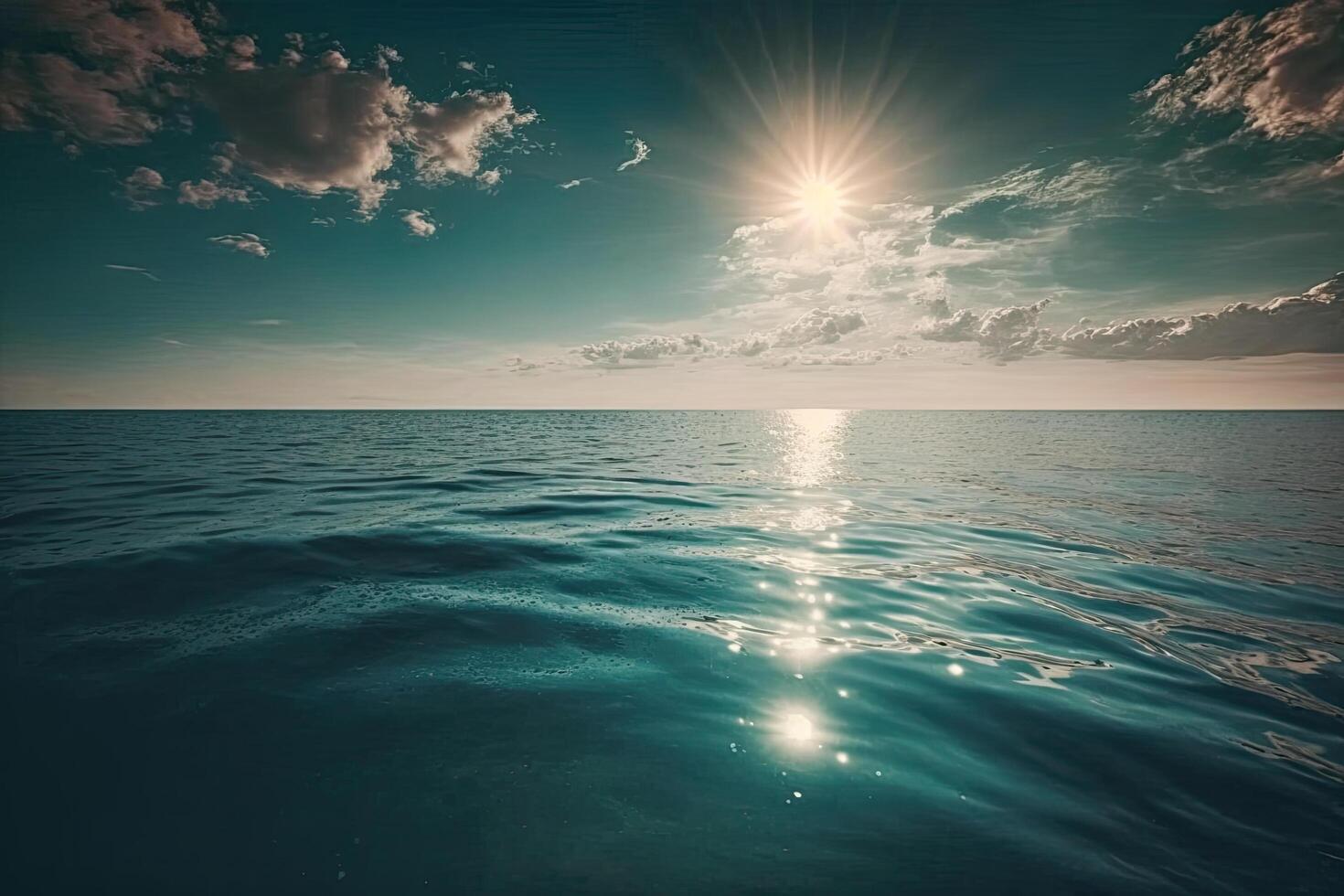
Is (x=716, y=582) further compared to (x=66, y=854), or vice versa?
(x=716, y=582)

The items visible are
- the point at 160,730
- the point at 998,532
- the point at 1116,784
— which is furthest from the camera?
the point at 998,532

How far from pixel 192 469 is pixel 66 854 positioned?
2575 cm

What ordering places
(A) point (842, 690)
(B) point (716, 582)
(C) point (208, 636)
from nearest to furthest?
(A) point (842, 690)
(C) point (208, 636)
(B) point (716, 582)

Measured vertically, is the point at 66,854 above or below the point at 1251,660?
above

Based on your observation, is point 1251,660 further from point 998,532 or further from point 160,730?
point 160,730

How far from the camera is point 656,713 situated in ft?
14.5

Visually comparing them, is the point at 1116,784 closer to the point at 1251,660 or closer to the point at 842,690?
the point at 842,690

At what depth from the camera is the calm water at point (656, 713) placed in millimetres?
2955

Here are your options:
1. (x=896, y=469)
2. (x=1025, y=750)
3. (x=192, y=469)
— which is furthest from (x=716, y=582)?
(x=192, y=469)

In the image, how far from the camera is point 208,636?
559 centimetres

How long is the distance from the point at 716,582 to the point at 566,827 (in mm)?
5261

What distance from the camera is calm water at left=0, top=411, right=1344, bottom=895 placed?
2955mm

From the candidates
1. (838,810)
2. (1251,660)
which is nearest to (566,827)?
(838,810)

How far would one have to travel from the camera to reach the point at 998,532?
12516mm
